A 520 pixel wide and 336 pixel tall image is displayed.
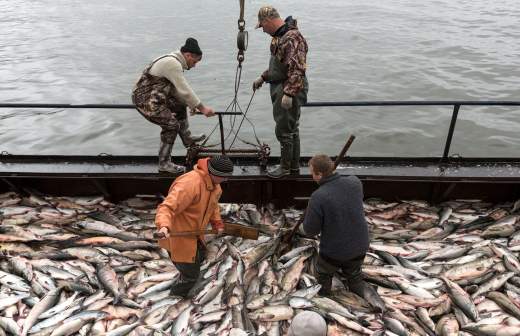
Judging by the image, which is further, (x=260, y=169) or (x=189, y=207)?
(x=260, y=169)

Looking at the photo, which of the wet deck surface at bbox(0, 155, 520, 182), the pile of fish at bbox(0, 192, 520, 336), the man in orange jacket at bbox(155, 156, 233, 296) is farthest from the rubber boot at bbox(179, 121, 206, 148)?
the man in orange jacket at bbox(155, 156, 233, 296)

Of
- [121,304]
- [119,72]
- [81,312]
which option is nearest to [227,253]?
[121,304]

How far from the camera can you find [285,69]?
579cm

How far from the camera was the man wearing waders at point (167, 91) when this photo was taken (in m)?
5.93

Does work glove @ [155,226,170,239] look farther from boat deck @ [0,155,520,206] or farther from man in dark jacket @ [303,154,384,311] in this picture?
boat deck @ [0,155,520,206]

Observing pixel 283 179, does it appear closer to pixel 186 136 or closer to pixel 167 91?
pixel 186 136

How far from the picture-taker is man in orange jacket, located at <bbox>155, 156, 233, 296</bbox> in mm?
4461

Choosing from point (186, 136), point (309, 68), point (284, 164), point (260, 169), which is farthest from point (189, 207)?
point (309, 68)

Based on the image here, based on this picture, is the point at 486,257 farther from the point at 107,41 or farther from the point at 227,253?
the point at 107,41

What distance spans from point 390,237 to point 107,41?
24.8 metres

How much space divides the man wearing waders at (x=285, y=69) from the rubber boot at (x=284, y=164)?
0.32ft

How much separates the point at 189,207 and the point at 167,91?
2.15 meters

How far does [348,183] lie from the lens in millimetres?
4465

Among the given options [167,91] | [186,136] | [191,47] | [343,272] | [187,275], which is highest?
[191,47]
